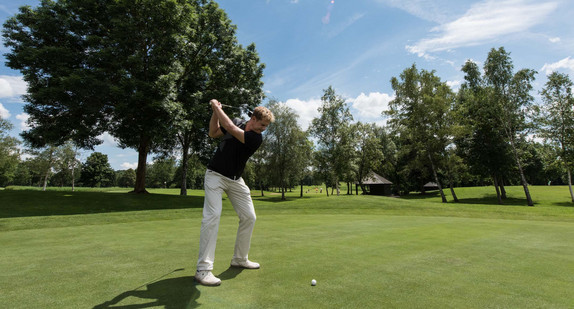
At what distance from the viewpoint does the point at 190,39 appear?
87.4ft

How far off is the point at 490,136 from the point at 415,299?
44664mm

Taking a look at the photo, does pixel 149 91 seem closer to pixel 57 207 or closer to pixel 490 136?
pixel 57 207

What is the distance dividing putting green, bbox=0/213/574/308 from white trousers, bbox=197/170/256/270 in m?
0.33

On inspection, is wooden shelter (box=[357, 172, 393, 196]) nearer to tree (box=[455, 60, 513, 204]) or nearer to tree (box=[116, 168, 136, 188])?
tree (box=[455, 60, 513, 204])

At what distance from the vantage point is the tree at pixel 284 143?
43.2 m

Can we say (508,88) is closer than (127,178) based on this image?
Yes

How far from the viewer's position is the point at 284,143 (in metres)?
43.3

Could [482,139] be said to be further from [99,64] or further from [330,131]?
Result: [99,64]

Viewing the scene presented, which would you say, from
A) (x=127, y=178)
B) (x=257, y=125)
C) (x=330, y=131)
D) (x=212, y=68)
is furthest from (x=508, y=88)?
(x=127, y=178)

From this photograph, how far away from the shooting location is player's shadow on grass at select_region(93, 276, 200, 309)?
9.42 feet

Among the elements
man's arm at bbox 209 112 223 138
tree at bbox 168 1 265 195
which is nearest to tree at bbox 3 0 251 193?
tree at bbox 168 1 265 195

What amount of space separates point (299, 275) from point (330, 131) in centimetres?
4701

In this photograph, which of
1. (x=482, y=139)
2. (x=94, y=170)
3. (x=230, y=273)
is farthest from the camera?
(x=94, y=170)

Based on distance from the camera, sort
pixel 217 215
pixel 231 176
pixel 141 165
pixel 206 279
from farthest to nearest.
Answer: pixel 141 165 < pixel 231 176 < pixel 217 215 < pixel 206 279
